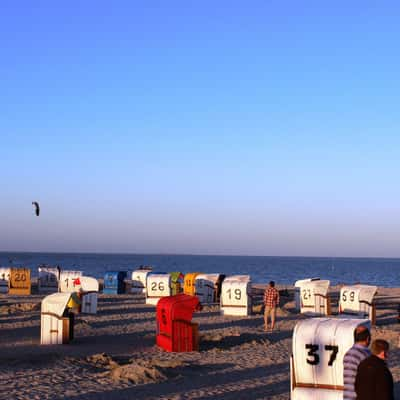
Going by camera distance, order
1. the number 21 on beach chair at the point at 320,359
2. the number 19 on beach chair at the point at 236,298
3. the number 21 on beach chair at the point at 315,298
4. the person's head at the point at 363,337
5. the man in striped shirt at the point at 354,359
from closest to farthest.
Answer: the man in striped shirt at the point at 354,359 < the person's head at the point at 363,337 < the number 21 on beach chair at the point at 320,359 < the number 19 on beach chair at the point at 236,298 < the number 21 on beach chair at the point at 315,298

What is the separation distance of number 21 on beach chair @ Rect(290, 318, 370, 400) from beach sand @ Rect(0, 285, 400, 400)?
1492 millimetres

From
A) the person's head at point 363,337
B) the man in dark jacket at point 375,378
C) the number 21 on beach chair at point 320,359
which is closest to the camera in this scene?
the man in dark jacket at point 375,378

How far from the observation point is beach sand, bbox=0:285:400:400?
476 inches

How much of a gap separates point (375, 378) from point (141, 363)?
8.17 metres

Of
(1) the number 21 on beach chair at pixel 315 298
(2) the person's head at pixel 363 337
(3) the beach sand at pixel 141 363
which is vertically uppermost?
(2) the person's head at pixel 363 337

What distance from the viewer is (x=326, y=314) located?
26.5 m

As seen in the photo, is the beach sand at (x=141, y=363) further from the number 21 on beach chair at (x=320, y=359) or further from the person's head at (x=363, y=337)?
the person's head at (x=363, y=337)

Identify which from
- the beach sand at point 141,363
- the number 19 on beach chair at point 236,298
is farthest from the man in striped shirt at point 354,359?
the number 19 on beach chair at point 236,298

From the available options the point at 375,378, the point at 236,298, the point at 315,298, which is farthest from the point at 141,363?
the point at 315,298

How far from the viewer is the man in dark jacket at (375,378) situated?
691cm

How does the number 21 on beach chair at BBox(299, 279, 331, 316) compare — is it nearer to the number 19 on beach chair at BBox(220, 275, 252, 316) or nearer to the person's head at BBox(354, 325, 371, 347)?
the number 19 on beach chair at BBox(220, 275, 252, 316)

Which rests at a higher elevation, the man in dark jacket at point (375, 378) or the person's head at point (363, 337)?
the person's head at point (363, 337)

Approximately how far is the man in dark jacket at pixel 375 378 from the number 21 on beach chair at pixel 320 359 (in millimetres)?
3147

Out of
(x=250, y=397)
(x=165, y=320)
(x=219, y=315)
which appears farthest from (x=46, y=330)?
(x=219, y=315)
